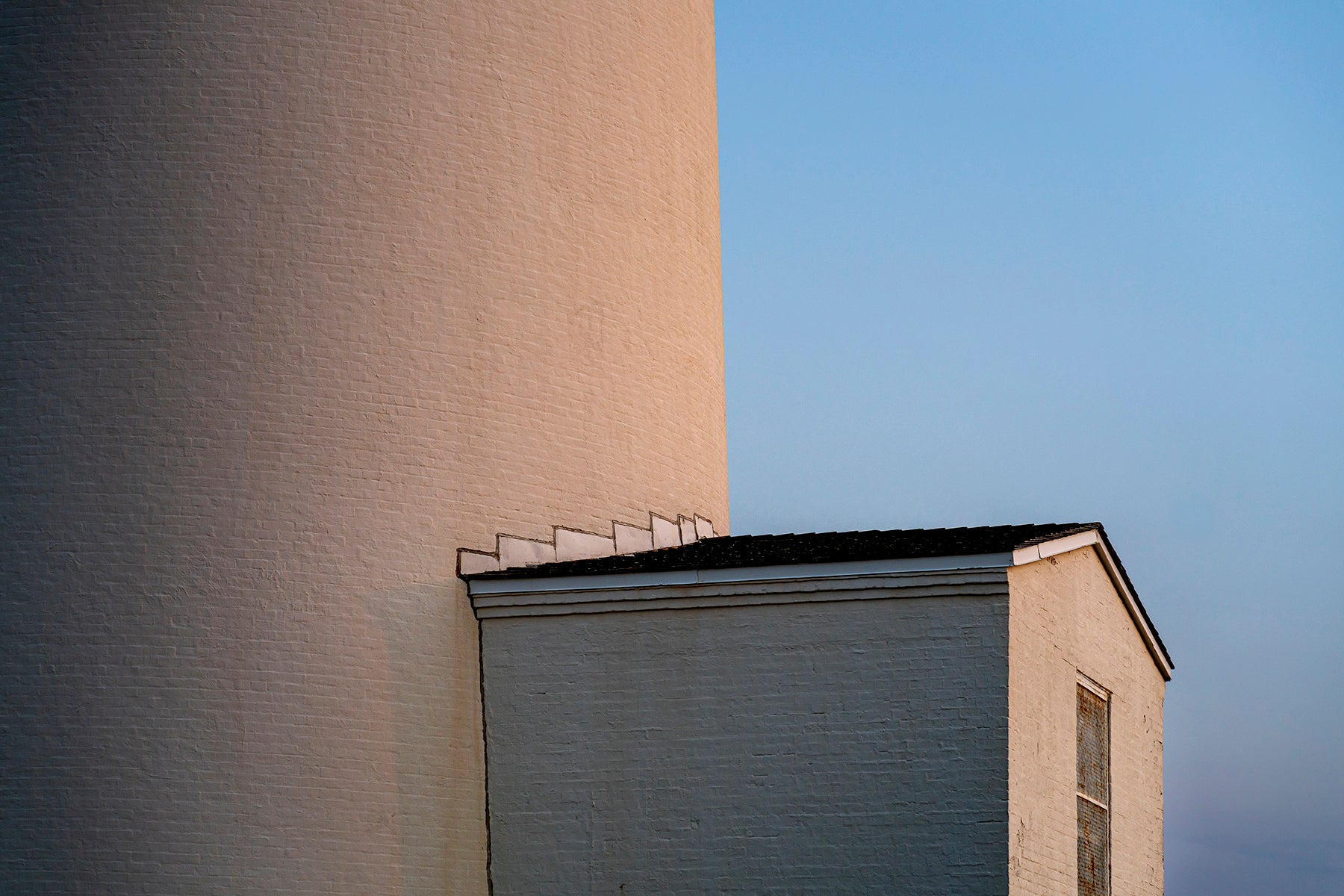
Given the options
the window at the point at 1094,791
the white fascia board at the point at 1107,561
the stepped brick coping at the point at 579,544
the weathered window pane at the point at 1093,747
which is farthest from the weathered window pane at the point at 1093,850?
the stepped brick coping at the point at 579,544

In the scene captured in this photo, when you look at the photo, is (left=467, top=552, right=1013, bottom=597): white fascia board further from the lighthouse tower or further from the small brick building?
the lighthouse tower

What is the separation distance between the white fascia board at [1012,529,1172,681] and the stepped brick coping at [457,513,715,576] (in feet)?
15.5

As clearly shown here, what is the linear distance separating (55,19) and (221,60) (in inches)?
72.6

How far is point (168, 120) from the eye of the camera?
1681 cm

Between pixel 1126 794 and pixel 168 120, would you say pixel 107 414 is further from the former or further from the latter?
pixel 1126 794

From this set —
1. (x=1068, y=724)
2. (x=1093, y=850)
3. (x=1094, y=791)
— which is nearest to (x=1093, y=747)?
(x=1094, y=791)

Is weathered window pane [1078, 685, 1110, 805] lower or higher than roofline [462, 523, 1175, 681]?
lower

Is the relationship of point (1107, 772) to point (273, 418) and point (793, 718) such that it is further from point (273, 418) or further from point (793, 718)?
point (273, 418)

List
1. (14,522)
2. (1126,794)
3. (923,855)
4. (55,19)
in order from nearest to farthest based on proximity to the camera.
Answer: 1. (923,855)
2. (14,522)
3. (55,19)
4. (1126,794)

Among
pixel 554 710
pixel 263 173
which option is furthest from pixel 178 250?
pixel 554 710

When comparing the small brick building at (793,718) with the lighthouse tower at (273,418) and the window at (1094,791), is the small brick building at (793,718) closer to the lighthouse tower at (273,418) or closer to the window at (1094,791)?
the window at (1094,791)

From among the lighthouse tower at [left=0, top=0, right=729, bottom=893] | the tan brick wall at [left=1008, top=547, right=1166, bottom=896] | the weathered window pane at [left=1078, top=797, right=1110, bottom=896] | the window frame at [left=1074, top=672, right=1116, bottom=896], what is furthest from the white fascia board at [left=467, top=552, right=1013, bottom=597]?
the weathered window pane at [left=1078, top=797, right=1110, bottom=896]

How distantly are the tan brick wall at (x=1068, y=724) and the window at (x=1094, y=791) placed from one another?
17cm

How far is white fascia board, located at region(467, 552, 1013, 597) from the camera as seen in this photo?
15.1 metres
